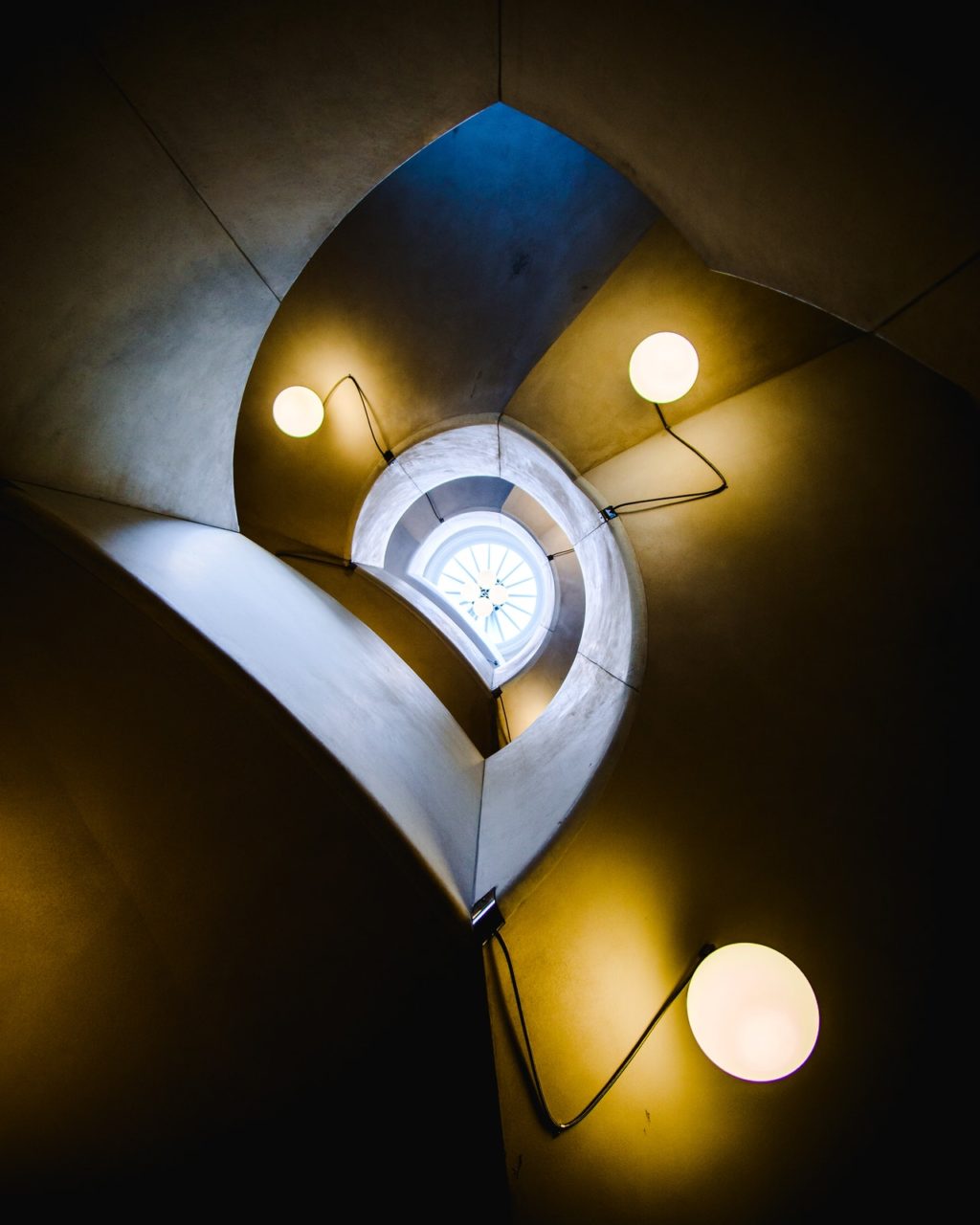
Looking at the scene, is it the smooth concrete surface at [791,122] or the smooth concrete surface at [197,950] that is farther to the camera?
the smooth concrete surface at [197,950]

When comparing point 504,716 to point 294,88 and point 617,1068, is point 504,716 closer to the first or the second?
point 617,1068

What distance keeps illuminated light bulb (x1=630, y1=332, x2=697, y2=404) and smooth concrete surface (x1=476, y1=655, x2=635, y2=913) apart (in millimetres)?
1958

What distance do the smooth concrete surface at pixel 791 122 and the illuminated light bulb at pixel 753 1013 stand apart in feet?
9.50

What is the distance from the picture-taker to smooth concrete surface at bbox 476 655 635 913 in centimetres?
304

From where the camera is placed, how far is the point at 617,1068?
265cm

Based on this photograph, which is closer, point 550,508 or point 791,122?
point 791,122

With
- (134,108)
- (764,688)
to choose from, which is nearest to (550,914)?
(764,688)

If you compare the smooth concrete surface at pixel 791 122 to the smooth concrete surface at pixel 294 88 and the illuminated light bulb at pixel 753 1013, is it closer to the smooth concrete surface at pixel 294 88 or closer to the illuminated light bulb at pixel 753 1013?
the smooth concrete surface at pixel 294 88

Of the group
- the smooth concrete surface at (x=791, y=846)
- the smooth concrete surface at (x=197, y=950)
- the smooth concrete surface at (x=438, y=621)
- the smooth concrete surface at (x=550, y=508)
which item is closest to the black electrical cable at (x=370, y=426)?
the smooth concrete surface at (x=550, y=508)

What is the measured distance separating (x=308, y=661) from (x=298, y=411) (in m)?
2.60

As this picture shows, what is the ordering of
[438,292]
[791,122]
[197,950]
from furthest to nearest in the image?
[438,292] < [197,950] < [791,122]

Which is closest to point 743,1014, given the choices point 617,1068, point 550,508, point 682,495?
point 617,1068

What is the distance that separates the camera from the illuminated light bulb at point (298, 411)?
4648mm

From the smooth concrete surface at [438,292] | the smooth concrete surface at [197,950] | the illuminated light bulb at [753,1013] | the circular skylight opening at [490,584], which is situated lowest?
the illuminated light bulb at [753,1013]
